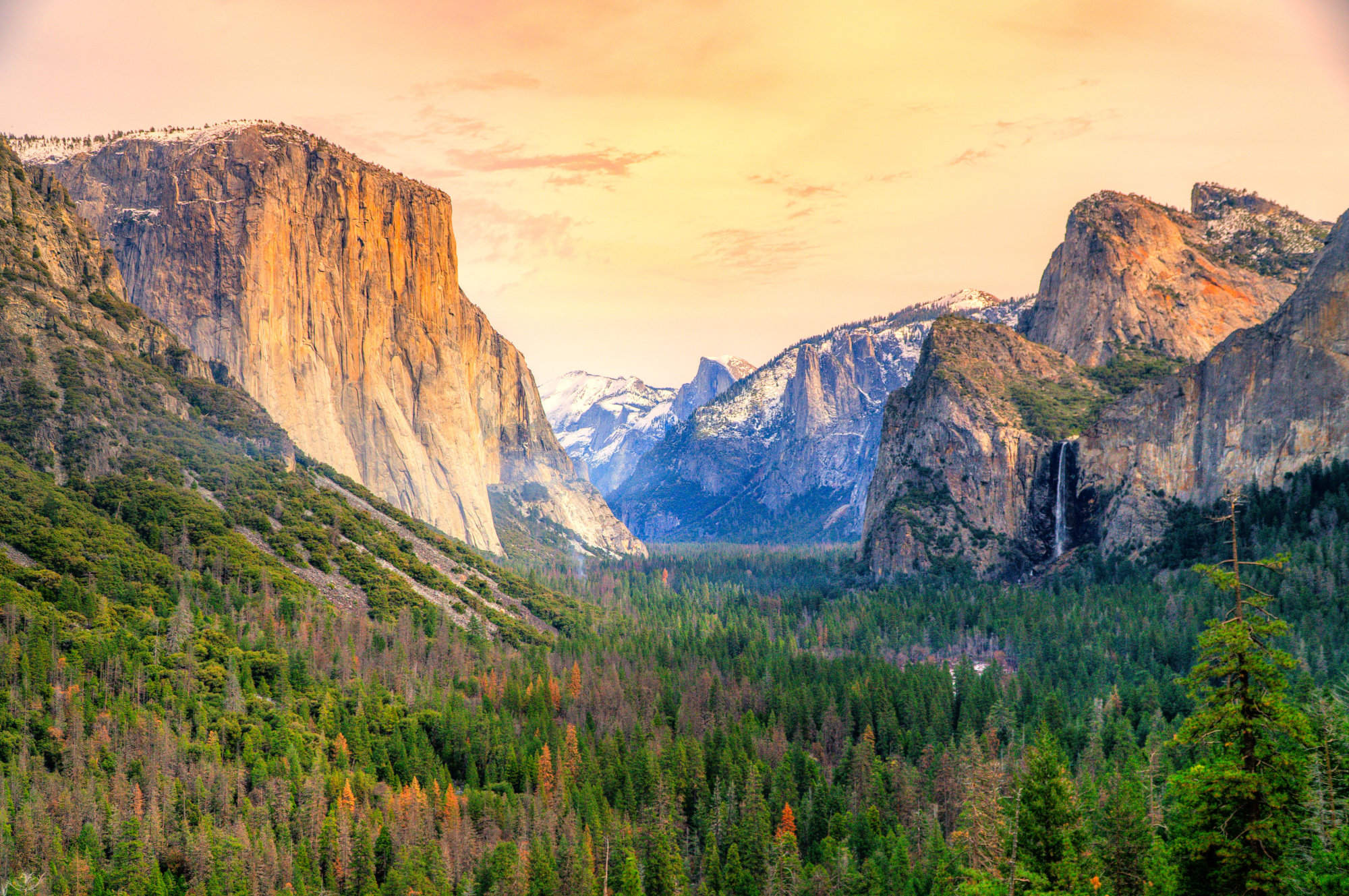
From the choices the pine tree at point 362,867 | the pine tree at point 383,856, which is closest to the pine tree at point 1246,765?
the pine tree at point 362,867

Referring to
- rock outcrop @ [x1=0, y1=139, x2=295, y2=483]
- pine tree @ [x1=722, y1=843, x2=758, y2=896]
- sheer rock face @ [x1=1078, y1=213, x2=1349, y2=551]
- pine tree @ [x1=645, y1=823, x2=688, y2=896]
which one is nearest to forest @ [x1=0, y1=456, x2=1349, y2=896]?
pine tree @ [x1=722, y1=843, x2=758, y2=896]

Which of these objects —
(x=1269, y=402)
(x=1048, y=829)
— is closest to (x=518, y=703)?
(x=1048, y=829)

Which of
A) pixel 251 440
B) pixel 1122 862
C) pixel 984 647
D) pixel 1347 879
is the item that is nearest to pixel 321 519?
pixel 251 440

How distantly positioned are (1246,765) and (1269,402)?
6581 inches

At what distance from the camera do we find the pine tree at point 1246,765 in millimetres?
32844

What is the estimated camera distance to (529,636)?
168625mm

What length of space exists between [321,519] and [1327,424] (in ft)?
538

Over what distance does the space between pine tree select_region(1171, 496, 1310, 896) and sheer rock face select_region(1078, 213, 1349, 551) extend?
497 ft

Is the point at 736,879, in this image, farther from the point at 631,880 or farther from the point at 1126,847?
the point at 1126,847

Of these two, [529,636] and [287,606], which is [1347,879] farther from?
[529,636]

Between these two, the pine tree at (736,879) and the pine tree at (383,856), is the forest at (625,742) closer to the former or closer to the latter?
the pine tree at (736,879)

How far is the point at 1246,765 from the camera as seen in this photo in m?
33.6

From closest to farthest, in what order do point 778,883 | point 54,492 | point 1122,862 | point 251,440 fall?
point 1122,862, point 778,883, point 54,492, point 251,440

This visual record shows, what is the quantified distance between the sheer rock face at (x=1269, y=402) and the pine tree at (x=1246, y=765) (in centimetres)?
15147
